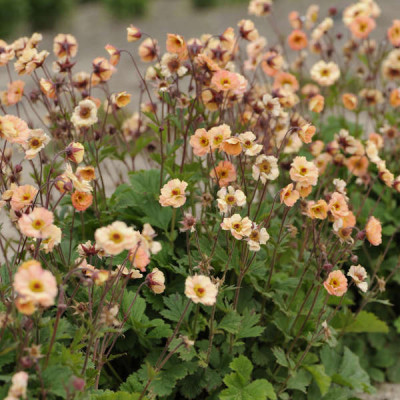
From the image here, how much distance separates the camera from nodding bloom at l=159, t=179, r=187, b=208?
1725mm

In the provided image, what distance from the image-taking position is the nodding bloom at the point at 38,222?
134 cm

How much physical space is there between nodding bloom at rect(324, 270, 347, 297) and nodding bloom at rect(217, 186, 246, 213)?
371mm

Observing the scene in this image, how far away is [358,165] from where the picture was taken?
8.52 feet

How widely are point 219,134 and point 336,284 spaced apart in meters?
0.62

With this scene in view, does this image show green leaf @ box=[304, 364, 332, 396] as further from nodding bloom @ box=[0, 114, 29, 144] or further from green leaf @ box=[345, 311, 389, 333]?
nodding bloom @ box=[0, 114, 29, 144]

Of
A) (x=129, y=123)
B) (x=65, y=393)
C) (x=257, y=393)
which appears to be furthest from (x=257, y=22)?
(x=65, y=393)

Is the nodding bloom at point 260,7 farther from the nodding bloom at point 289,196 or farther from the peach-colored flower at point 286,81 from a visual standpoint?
the nodding bloom at point 289,196

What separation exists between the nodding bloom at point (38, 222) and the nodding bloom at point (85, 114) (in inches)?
18.1

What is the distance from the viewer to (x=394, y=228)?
8.89 ft

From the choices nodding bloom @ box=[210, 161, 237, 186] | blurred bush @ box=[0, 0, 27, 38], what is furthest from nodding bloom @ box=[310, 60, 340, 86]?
blurred bush @ box=[0, 0, 27, 38]

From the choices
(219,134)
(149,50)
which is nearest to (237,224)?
(219,134)

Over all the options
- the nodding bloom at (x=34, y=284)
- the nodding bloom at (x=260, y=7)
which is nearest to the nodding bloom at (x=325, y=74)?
the nodding bloom at (x=260, y=7)

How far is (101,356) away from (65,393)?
1.12 feet

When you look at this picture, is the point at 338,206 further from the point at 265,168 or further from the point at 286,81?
the point at 286,81
